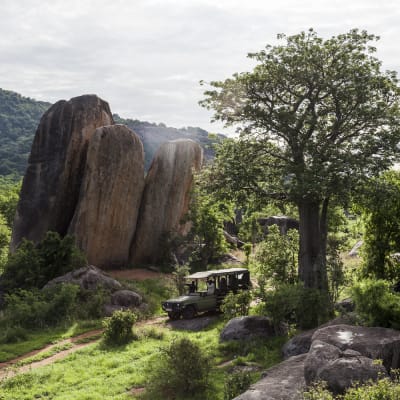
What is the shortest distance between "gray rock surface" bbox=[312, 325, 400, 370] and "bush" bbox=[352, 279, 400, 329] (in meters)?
0.62

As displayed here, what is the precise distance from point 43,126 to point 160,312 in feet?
58.4

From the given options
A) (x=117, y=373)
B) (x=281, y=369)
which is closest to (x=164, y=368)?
(x=117, y=373)

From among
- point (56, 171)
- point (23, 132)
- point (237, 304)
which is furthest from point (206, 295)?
point (23, 132)

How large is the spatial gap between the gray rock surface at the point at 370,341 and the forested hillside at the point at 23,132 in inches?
3995

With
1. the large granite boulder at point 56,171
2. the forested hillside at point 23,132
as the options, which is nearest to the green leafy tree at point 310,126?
the large granite boulder at point 56,171

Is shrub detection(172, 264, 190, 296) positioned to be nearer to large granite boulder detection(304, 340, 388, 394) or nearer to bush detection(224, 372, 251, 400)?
bush detection(224, 372, 251, 400)

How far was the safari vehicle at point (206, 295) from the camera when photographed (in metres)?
20.4

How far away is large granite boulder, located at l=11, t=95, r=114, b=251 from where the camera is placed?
103 ft

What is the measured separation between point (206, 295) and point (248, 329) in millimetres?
4909

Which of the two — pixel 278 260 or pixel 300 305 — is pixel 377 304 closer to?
pixel 300 305

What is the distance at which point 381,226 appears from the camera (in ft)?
60.6

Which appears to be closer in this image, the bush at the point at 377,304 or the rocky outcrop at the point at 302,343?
the bush at the point at 377,304

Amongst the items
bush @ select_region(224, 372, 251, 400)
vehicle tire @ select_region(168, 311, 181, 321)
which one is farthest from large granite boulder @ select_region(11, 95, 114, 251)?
bush @ select_region(224, 372, 251, 400)

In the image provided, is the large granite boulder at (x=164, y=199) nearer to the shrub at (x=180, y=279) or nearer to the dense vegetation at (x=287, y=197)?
the shrub at (x=180, y=279)
